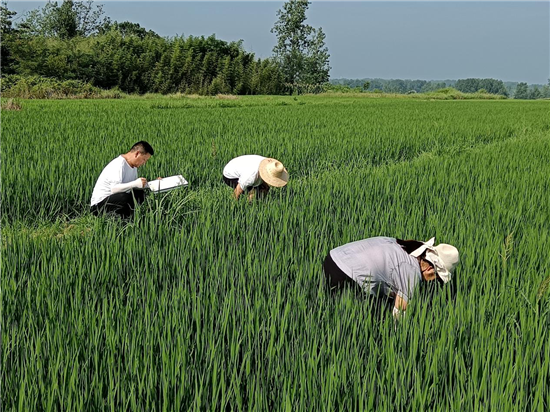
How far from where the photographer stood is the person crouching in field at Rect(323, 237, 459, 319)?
8.13ft

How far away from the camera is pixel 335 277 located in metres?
2.66

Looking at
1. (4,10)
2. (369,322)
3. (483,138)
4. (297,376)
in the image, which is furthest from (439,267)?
(4,10)

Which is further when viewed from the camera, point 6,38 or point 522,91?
point 522,91

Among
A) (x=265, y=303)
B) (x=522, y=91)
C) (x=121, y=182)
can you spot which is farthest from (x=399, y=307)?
(x=522, y=91)

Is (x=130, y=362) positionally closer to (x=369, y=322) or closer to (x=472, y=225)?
(x=369, y=322)

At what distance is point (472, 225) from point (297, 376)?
7.75ft

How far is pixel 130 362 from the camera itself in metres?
1.77

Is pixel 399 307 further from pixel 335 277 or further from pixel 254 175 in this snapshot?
pixel 254 175

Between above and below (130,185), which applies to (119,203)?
below

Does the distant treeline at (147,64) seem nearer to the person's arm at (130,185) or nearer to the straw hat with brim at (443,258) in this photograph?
the person's arm at (130,185)

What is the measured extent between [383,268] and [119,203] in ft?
7.96

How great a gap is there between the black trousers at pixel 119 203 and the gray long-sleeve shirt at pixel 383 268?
83.4 inches

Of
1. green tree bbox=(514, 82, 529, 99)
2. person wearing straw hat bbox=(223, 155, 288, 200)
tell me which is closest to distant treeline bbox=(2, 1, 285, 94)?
person wearing straw hat bbox=(223, 155, 288, 200)

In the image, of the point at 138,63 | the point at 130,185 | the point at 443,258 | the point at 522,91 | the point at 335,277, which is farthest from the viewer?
the point at 522,91
